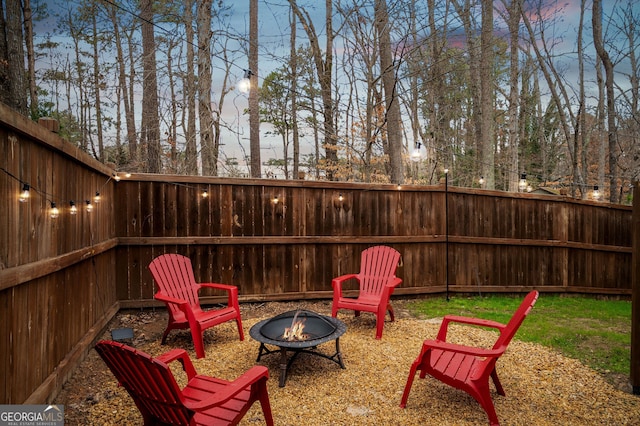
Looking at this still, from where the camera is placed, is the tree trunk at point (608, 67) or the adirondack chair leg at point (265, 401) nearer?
the adirondack chair leg at point (265, 401)

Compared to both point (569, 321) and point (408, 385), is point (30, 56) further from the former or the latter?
point (569, 321)

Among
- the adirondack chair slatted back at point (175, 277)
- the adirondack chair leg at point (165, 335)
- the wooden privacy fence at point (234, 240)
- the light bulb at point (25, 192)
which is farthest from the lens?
the adirondack chair slatted back at point (175, 277)

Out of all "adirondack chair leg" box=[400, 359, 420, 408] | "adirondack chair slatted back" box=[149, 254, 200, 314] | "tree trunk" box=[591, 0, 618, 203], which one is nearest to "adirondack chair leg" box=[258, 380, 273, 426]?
"adirondack chair leg" box=[400, 359, 420, 408]

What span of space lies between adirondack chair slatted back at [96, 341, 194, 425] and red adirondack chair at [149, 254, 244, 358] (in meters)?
1.43

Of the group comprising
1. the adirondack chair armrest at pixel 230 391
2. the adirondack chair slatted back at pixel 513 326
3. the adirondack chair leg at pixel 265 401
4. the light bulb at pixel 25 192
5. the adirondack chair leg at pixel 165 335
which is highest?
the light bulb at pixel 25 192

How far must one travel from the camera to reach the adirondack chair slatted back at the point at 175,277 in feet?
12.6

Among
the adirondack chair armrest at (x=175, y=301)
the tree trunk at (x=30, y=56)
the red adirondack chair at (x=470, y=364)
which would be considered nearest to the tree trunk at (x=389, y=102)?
the red adirondack chair at (x=470, y=364)

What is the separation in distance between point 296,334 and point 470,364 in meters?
1.30

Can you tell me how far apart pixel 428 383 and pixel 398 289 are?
101 inches

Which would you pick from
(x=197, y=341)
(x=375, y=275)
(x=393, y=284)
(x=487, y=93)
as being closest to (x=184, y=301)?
(x=197, y=341)

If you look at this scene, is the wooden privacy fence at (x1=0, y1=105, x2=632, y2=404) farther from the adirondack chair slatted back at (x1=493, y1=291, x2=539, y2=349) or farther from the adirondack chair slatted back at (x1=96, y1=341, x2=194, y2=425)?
the adirondack chair slatted back at (x1=493, y1=291, x2=539, y2=349)

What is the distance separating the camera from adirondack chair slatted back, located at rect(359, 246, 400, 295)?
14.8 ft

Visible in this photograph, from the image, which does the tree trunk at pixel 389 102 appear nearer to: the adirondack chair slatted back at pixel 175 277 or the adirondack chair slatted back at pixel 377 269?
the adirondack chair slatted back at pixel 377 269

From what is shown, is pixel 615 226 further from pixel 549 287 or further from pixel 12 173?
pixel 12 173
